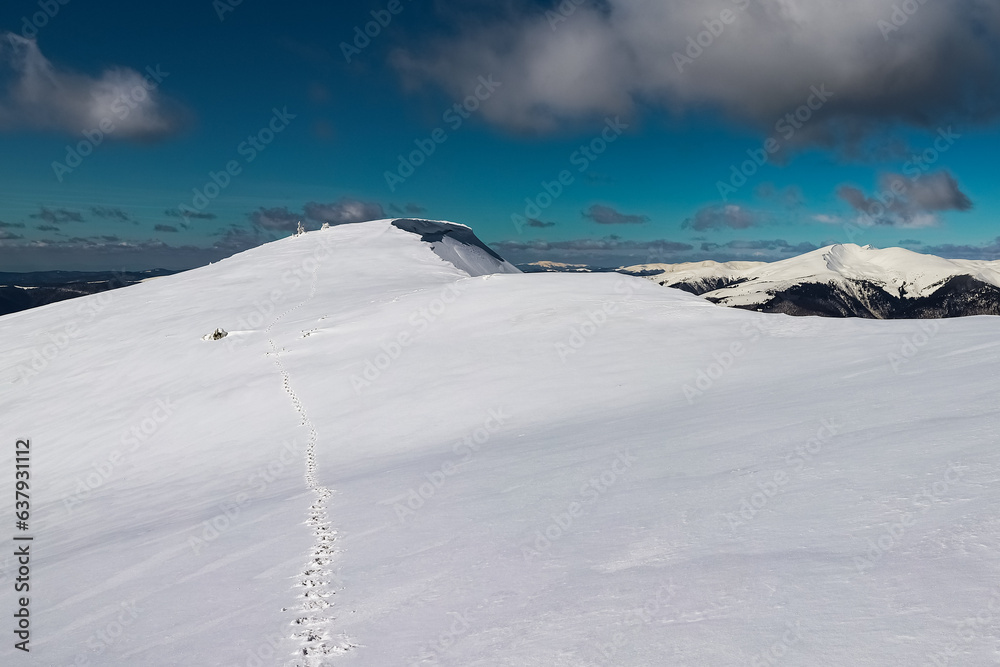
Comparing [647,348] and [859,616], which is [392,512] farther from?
[647,348]

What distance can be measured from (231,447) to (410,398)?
649cm

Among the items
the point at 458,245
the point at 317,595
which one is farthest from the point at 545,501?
the point at 458,245

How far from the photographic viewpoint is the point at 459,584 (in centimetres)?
810

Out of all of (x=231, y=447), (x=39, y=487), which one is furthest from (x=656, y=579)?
(x=39, y=487)

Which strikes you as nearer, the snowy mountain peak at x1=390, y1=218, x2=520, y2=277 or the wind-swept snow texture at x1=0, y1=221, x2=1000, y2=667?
the wind-swept snow texture at x1=0, y1=221, x2=1000, y2=667

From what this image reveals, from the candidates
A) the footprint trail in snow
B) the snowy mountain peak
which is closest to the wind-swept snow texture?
the footprint trail in snow

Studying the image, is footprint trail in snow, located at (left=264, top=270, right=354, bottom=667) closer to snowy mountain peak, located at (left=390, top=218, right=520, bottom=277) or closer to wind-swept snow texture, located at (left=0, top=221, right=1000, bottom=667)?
wind-swept snow texture, located at (left=0, top=221, right=1000, bottom=667)

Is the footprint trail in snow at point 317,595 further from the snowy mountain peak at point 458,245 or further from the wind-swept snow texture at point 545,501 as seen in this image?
the snowy mountain peak at point 458,245

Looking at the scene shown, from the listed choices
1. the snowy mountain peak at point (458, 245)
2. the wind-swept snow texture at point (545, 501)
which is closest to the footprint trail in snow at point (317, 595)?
the wind-swept snow texture at point (545, 501)

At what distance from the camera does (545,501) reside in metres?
10.6

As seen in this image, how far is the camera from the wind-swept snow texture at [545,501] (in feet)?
20.8

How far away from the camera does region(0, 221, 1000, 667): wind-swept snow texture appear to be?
6332mm

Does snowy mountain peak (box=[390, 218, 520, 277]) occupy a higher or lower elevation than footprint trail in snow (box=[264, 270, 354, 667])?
higher

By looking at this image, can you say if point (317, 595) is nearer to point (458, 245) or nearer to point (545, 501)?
point (545, 501)
